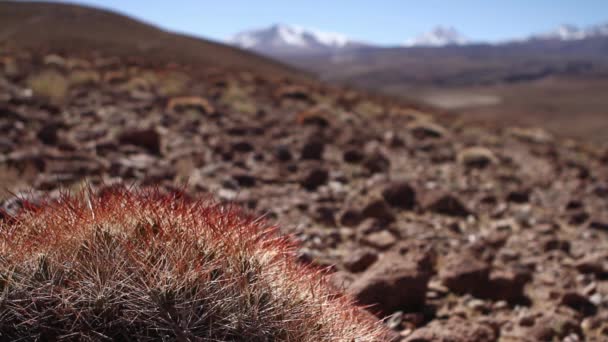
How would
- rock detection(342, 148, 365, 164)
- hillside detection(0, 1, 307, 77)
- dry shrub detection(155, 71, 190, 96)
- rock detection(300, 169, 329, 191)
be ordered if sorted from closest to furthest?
rock detection(300, 169, 329, 191) < rock detection(342, 148, 365, 164) < dry shrub detection(155, 71, 190, 96) < hillside detection(0, 1, 307, 77)

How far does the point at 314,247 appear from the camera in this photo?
4.67 meters

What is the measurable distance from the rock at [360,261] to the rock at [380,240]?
1.56 feet

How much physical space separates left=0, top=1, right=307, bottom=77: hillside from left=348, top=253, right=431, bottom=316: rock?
2867 cm

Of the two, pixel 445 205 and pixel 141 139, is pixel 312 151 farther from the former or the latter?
pixel 141 139

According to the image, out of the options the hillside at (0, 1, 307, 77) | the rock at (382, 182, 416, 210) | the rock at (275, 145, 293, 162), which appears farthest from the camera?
the hillside at (0, 1, 307, 77)

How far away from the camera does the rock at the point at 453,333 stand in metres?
2.99

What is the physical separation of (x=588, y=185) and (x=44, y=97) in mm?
10545

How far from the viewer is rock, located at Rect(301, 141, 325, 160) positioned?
8094 millimetres

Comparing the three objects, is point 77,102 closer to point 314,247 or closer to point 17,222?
point 314,247

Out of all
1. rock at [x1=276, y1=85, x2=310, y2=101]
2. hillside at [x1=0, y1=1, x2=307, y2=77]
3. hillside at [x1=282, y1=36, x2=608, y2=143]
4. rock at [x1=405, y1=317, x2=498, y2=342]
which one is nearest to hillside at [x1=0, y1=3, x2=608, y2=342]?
rock at [x1=405, y1=317, x2=498, y2=342]

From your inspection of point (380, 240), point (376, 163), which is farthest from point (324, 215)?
point (376, 163)

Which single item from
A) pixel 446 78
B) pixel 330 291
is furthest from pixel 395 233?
pixel 446 78

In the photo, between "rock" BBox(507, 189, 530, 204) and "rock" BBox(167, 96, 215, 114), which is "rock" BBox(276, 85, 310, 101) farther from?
"rock" BBox(507, 189, 530, 204)

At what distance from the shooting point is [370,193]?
641 cm
